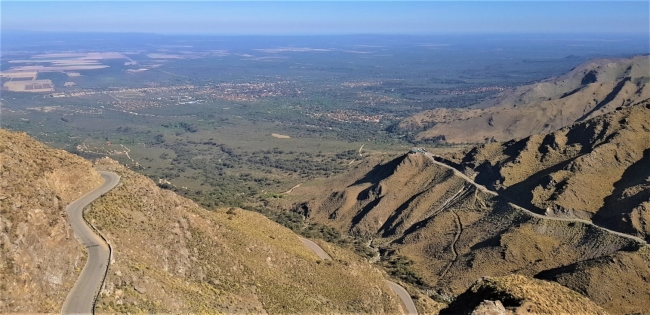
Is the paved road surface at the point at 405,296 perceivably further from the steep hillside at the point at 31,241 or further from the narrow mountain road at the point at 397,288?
the steep hillside at the point at 31,241

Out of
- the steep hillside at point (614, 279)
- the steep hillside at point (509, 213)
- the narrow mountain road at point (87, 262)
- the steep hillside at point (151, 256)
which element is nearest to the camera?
the narrow mountain road at point (87, 262)

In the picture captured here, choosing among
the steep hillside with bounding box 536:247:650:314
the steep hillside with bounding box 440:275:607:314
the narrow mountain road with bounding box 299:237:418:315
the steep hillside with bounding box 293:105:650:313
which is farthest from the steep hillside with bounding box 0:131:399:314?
the steep hillside with bounding box 536:247:650:314


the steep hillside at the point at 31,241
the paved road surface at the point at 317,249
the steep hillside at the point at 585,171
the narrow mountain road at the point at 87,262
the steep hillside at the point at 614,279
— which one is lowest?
the paved road surface at the point at 317,249

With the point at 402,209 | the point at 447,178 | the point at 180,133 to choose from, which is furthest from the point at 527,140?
the point at 180,133

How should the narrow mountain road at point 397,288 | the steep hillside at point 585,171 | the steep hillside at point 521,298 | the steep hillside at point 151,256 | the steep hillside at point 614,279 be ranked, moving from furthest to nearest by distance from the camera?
the steep hillside at point 585,171 < the narrow mountain road at point 397,288 < the steep hillside at point 614,279 < the steep hillside at point 521,298 < the steep hillside at point 151,256

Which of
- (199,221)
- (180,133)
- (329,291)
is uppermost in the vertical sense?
(199,221)

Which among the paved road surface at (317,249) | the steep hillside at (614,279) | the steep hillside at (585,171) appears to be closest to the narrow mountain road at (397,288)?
the paved road surface at (317,249)

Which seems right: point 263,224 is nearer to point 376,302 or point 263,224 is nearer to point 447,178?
point 376,302

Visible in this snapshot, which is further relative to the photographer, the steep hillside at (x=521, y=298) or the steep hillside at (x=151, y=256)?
the steep hillside at (x=521, y=298)

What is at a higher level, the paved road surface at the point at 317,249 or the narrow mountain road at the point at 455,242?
the paved road surface at the point at 317,249
